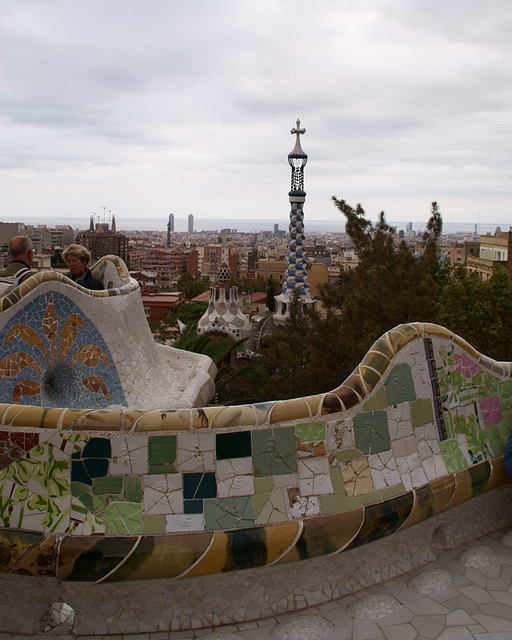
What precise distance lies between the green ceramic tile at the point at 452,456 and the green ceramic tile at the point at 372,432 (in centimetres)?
47

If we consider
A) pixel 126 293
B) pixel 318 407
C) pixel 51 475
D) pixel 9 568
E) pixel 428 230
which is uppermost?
pixel 428 230

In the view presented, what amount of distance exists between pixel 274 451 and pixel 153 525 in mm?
641

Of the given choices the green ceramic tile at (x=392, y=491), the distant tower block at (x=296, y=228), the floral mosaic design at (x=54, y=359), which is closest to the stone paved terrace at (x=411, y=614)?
the green ceramic tile at (x=392, y=491)

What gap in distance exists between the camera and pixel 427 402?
11.4 feet

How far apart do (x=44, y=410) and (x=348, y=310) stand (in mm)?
7318

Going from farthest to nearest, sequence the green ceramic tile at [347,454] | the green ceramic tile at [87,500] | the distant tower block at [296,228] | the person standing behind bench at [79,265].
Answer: the distant tower block at [296,228], the person standing behind bench at [79,265], the green ceramic tile at [347,454], the green ceramic tile at [87,500]

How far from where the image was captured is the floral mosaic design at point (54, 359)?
4.56 meters

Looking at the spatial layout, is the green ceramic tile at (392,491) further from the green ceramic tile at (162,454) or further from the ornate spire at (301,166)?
the ornate spire at (301,166)

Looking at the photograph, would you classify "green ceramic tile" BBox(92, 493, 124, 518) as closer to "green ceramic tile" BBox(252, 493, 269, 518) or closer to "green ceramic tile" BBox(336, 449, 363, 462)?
"green ceramic tile" BBox(252, 493, 269, 518)

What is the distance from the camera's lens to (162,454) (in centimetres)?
285

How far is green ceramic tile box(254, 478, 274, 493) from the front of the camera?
294 cm

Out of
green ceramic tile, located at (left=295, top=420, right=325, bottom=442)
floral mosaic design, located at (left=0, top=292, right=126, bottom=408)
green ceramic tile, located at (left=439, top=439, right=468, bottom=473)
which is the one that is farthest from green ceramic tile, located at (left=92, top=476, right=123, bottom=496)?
floral mosaic design, located at (left=0, top=292, right=126, bottom=408)

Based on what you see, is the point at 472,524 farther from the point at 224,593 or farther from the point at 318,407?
the point at 224,593

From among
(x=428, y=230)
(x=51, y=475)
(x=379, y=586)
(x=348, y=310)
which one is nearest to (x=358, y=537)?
(x=379, y=586)
